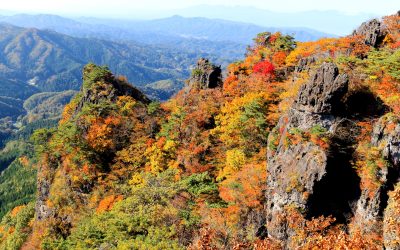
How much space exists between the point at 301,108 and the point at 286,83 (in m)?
17.4

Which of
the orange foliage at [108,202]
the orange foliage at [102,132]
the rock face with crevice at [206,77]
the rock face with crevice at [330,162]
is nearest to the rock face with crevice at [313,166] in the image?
the rock face with crevice at [330,162]

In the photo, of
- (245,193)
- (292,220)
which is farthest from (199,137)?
(292,220)

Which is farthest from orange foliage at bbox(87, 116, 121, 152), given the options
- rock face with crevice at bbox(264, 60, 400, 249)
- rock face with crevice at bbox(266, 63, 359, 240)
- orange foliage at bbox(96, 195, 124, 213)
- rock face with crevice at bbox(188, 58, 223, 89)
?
rock face with crevice at bbox(264, 60, 400, 249)

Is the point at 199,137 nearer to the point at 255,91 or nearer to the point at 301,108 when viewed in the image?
the point at 255,91

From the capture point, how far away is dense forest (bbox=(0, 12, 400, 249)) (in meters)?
28.8

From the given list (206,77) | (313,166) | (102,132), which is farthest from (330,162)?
(206,77)

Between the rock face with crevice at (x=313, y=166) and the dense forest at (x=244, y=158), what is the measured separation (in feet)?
0.32

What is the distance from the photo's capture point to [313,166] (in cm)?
2983

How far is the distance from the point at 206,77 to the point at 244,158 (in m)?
28.1

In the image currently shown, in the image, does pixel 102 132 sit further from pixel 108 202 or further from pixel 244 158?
pixel 244 158

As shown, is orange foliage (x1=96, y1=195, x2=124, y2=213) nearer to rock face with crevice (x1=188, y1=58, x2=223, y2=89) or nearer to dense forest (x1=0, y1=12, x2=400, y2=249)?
dense forest (x1=0, y1=12, x2=400, y2=249)

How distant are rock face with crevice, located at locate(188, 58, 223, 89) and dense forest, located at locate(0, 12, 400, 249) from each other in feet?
0.90

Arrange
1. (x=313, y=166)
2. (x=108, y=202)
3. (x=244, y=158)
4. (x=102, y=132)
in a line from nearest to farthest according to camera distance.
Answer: (x=313, y=166), (x=244, y=158), (x=108, y=202), (x=102, y=132)

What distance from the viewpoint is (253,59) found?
67.0m
